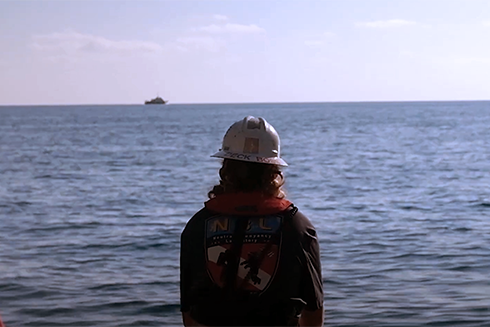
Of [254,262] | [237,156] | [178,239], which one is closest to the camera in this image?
[254,262]

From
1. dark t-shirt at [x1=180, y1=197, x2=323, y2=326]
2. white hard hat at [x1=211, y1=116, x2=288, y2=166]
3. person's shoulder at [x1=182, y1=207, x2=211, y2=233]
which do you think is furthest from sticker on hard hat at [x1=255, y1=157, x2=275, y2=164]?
person's shoulder at [x1=182, y1=207, x2=211, y2=233]

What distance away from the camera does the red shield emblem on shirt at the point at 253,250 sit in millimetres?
3119

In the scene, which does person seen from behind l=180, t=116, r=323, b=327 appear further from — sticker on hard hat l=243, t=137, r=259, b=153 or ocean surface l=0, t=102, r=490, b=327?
ocean surface l=0, t=102, r=490, b=327

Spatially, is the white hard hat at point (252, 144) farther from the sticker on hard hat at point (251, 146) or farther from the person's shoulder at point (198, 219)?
the person's shoulder at point (198, 219)

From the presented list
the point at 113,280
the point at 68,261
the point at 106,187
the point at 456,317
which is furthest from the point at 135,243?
the point at 106,187

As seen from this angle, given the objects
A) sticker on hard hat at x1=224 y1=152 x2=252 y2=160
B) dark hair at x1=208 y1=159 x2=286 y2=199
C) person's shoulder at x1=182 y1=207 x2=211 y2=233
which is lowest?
person's shoulder at x1=182 y1=207 x2=211 y2=233

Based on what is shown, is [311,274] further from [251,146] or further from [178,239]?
[178,239]

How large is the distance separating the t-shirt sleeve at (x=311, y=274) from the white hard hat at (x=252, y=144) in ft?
1.08

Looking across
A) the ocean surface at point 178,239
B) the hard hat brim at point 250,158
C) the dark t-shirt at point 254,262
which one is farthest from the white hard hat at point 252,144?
the ocean surface at point 178,239

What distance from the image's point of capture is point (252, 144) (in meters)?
3.25

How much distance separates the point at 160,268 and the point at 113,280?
904 millimetres

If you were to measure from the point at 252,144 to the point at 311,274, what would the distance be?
0.57 meters

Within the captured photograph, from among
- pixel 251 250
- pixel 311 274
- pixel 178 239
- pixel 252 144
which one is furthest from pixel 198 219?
pixel 178 239

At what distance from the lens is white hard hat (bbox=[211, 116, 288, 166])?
10.6 ft
